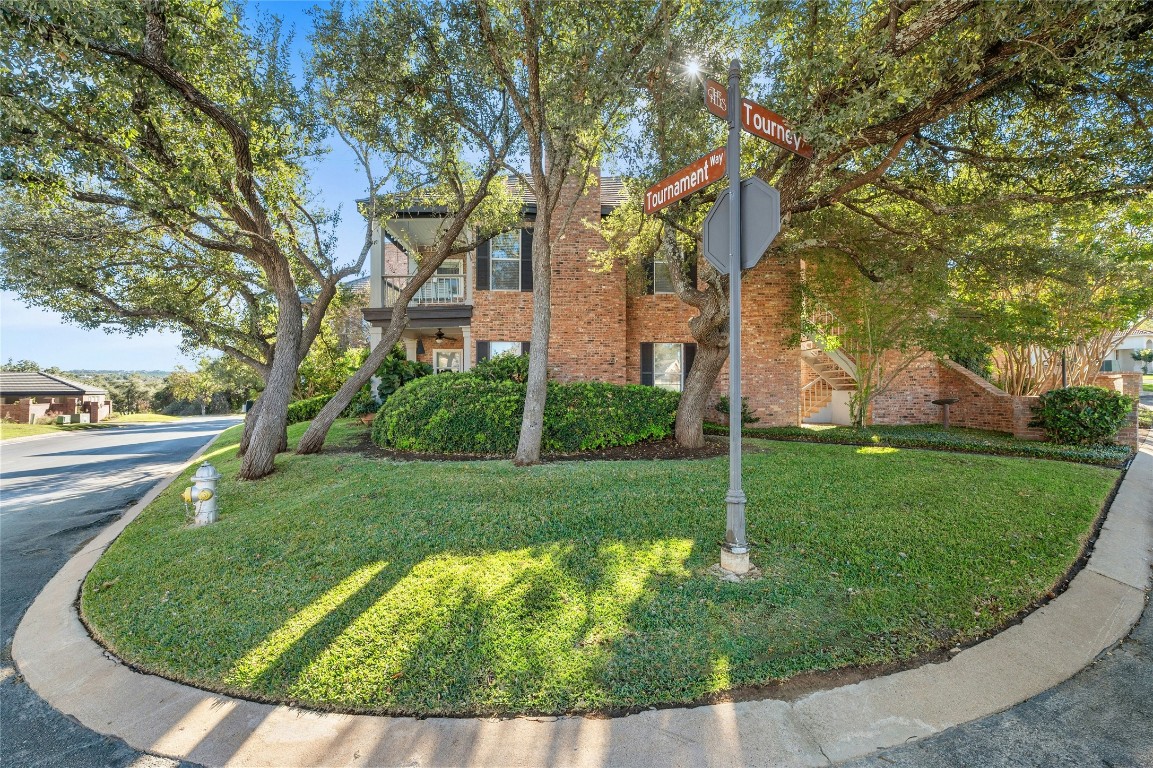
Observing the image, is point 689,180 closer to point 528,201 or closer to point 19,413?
point 528,201

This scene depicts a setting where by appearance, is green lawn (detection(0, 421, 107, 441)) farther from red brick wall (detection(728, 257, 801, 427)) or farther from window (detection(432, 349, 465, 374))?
red brick wall (detection(728, 257, 801, 427))

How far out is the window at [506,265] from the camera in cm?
1255

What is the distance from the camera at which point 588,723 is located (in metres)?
2.23

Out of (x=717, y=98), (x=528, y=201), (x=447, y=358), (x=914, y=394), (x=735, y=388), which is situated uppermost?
(x=528, y=201)

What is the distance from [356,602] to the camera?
3217mm

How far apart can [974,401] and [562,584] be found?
13.8 m

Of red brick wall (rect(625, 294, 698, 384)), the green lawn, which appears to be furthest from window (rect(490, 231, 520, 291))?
the green lawn

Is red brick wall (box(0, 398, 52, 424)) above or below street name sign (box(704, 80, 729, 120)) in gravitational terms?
below

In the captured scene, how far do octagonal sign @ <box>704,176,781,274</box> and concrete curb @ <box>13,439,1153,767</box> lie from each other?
2.66 metres

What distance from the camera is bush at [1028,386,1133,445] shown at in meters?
8.82

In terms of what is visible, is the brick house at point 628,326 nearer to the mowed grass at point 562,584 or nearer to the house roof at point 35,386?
the mowed grass at point 562,584

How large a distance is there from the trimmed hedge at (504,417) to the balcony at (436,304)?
3.97 meters

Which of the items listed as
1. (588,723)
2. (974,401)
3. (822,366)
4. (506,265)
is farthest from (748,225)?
(974,401)

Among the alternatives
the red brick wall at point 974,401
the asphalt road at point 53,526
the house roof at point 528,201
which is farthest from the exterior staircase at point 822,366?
the asphalt road at point 53,526
